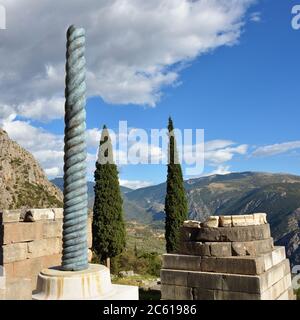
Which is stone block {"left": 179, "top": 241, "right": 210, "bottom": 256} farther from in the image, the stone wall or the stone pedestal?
the stone pedestal

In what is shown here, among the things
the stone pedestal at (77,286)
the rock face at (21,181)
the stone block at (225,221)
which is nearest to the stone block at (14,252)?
the stone pedestal at (77,286)

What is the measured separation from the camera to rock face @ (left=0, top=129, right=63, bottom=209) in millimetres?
48528

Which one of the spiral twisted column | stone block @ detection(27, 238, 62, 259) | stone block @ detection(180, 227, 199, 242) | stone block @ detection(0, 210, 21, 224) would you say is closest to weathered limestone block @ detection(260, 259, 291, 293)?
stone block @ detection(180, 227, 199, 242)

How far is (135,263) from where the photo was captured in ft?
88.7

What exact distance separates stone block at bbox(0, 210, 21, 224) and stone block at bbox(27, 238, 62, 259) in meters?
0.55

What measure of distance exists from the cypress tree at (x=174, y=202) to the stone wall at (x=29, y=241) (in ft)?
53.9

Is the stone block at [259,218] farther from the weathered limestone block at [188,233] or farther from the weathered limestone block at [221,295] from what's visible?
the weathered limestone block at [221,295]

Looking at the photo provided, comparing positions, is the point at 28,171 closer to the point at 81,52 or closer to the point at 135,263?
the point at 135,263

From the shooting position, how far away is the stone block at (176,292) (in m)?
8.93

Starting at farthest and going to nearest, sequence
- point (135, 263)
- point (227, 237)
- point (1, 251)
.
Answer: point (135, 263) < point (227, 237) < point (1, 251)
